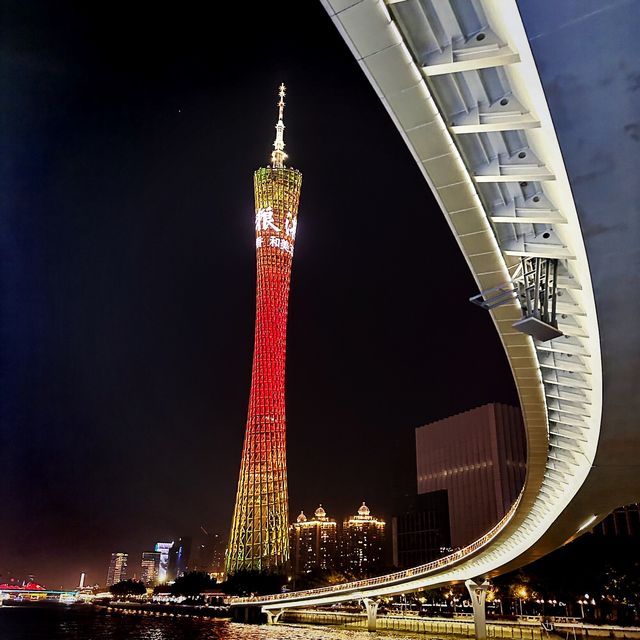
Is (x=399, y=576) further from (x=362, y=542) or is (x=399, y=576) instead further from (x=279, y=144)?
(x=362, y=542)

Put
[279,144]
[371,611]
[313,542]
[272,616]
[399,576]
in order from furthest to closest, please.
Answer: [313,542] < [279,144] < [272,616] < [371,611] < [399,576]

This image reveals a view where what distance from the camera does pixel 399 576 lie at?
4700cm

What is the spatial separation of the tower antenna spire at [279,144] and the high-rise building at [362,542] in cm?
10956

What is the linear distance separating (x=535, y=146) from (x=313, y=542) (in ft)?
539

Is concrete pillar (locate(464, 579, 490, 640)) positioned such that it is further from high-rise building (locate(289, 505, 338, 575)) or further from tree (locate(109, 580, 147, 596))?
high-rise building (locate(289, 505, 338, 575))

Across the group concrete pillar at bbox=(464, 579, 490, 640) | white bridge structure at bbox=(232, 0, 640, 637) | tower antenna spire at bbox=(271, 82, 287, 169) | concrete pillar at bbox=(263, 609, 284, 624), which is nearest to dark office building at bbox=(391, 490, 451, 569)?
concrete pillar at bbox=(263, 609, 284, 624)

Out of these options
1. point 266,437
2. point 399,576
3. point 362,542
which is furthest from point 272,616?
point 362,542

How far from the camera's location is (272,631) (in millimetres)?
49906

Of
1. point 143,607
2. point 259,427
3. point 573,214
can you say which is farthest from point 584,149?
point 143,607

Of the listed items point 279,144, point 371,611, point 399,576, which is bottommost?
point 371,611

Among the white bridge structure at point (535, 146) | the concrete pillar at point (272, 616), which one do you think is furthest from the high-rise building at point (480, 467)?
the white bridge structure at point (535, 146)

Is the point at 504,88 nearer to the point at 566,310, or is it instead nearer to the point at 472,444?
the point at 566,310

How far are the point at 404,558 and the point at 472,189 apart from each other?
100725 millimetres

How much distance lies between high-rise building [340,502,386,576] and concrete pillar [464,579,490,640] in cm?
11078
